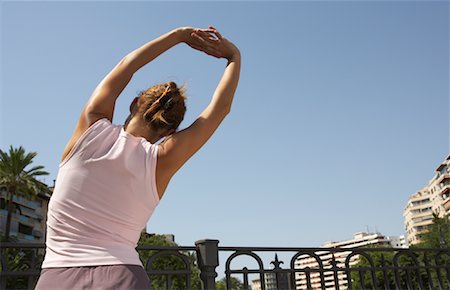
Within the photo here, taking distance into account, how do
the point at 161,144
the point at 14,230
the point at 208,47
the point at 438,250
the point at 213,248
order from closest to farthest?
the point at 161,144
the point at 208,47
the point at 213,248
the point at 438,250
the point at 14,230

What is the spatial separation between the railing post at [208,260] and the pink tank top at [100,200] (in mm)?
3655

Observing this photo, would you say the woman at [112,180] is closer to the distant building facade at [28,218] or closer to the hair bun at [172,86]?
the hair bun at [172,86]

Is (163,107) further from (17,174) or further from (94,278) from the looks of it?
(17,174)

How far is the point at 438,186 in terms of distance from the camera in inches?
3292

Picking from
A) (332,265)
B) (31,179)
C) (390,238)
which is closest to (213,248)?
(332,265)

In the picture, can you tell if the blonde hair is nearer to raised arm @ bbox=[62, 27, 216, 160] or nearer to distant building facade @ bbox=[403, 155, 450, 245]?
raised arm @ bbox=[62, 27, 216, 160]

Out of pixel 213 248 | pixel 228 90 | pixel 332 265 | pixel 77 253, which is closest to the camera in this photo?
pixel 77 253

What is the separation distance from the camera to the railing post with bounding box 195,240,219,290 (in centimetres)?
479

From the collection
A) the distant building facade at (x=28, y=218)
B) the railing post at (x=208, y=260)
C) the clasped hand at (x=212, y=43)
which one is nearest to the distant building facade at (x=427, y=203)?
the distant building facade at (x=28, y=218)

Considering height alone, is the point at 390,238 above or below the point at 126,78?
above

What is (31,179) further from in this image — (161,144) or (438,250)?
(161,144)

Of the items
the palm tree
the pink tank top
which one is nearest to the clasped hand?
the pink tank top

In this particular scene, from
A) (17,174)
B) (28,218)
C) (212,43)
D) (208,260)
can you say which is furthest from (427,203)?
(212,43)

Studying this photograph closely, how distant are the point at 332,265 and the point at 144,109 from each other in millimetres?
4867
